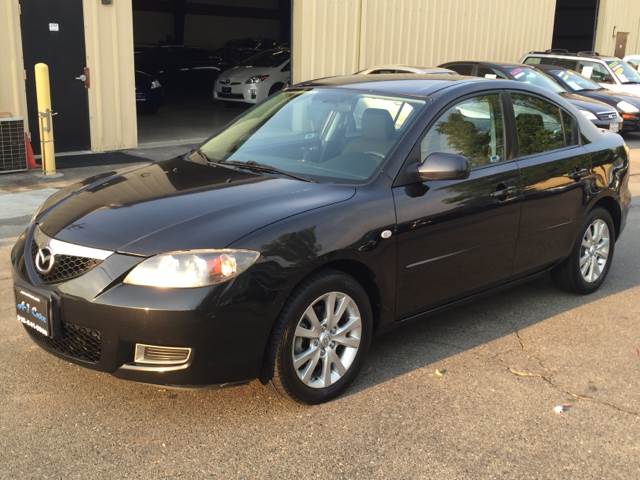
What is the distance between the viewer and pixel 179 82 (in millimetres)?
21984

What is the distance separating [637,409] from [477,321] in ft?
4.37

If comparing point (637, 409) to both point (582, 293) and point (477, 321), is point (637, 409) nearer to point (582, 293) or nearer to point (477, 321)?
point (477, 321)

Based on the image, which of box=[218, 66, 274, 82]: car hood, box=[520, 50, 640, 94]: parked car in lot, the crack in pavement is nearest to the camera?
the crack in pavement

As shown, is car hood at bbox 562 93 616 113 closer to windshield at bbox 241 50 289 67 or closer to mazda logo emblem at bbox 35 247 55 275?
windshield at bbox 241 50 289 67

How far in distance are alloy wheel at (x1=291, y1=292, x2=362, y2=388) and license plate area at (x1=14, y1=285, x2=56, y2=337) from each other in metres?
1.13

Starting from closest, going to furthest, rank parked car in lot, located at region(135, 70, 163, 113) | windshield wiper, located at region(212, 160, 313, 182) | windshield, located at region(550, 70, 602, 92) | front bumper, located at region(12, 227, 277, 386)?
front bumper, located at region(12, 227, 277, 386), windshield wiper, located at region(212, 160, 313, 182), windshield, located at region(550, 70, 602, 92), parked car in lot, located at region(135, 70, 163, 113)

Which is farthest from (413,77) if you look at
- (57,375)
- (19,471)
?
(19,471)

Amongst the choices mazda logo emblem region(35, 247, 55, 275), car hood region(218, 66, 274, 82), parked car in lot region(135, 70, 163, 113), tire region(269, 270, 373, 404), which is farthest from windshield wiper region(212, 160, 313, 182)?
car hood region(218, 66, 274, 82)

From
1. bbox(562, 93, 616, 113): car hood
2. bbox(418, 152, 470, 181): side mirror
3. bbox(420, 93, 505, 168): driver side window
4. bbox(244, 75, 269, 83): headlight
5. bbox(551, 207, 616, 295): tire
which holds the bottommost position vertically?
bbox(551, 207, 616, 295): tire

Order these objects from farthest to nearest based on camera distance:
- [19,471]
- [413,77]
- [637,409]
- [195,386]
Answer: [413,77] → [637,409] → [195,386] → [19,471]

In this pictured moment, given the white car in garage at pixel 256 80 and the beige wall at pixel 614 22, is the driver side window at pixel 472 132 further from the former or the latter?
the beige wall at pixel 614 22

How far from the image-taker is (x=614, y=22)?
72.0ft

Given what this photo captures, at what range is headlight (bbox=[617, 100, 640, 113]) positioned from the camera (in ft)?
47.9

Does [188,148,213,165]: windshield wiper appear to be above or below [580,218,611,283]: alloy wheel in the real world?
above
